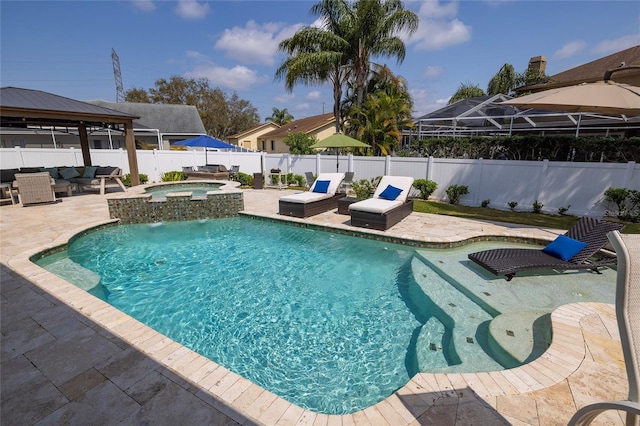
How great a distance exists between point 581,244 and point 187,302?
22.4ft

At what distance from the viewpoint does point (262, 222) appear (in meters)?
9.17

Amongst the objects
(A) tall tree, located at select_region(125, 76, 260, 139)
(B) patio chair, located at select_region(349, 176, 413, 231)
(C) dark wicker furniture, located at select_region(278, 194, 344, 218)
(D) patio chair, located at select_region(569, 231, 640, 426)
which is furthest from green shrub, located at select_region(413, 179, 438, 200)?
(A) tall tree, located at select_region(125, 76, 260, 139)

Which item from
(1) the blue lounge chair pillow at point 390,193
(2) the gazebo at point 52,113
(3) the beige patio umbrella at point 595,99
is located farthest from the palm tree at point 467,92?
(2) the gazebo at point 52,113

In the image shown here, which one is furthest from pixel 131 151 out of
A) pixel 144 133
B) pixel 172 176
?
pixel 144 133

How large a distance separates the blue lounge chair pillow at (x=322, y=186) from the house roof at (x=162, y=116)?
81.2 feet

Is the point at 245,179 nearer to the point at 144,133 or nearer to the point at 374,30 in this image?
the point at 374,30

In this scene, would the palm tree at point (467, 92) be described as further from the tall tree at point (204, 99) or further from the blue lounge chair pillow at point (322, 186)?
the tall tree at point (204, 99)

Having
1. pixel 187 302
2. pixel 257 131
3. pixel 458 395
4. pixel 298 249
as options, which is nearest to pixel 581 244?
pixel 458 395

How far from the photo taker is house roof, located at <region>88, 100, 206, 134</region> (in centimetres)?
2935

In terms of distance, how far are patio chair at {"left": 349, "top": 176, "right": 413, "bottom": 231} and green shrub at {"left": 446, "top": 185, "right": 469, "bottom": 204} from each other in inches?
111

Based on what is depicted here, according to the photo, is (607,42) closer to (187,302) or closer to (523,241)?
(523,241)

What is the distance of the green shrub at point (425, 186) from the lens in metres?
11.1

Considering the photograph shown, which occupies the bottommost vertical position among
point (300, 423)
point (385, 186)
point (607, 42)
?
point (300, 423)

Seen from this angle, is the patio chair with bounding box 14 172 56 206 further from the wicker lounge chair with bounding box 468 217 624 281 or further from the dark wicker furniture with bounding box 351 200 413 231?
the wicker lounge chair with bounding box 468 217 624 281
